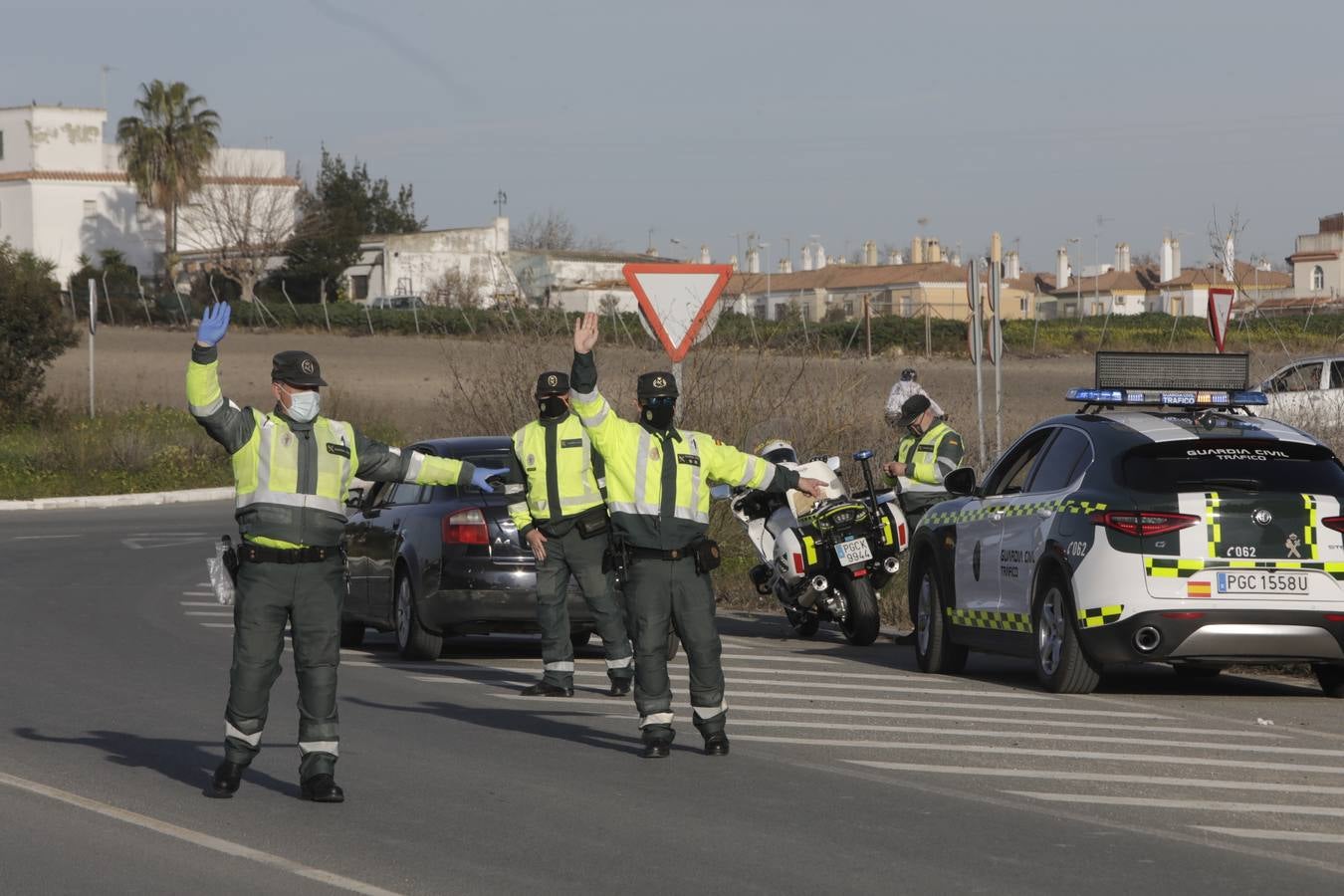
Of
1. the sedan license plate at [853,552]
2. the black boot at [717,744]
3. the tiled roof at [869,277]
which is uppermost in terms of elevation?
the tiled roof at [869,277]

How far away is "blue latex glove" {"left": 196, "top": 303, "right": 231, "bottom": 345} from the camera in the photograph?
8281mm

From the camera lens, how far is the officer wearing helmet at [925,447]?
51.0 ft

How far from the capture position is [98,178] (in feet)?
316

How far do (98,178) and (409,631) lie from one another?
86648mm

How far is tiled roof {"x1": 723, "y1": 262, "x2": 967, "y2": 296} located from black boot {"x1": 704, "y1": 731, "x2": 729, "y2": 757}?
107 metres

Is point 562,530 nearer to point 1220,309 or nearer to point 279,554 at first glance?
point 279,554

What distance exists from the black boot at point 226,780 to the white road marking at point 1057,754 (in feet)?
9.55

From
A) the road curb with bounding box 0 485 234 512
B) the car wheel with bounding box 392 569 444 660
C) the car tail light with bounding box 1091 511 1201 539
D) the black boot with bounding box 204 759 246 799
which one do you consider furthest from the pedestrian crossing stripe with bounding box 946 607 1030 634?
the road curb with bounding box 0 485 234 512

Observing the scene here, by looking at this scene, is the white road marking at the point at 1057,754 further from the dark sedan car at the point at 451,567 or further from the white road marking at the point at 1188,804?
the dark sedan car at the point at 451,567

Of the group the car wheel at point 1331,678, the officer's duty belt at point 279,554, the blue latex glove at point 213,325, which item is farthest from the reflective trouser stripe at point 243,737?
the car wheel at point 1331,678

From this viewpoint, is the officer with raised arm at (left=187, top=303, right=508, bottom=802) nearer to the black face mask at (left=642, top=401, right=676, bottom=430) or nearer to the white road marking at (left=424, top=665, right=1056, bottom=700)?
the black face mask at (left=642, top=401, right=676, bottom=430)

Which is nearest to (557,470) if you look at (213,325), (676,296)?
(676,296)

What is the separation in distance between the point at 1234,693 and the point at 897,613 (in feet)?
16.6

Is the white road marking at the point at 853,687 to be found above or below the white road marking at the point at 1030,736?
below
